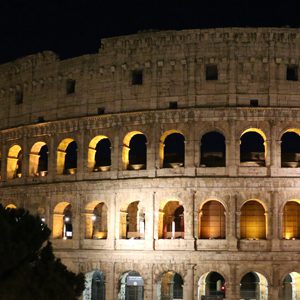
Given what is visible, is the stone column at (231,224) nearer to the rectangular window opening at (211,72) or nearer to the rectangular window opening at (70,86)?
the rectangular window opening at (211,72)

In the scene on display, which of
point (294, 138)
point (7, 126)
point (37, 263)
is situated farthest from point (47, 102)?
point (294, 138)

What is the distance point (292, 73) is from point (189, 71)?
530 cm

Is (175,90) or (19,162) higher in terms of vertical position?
(175,90)

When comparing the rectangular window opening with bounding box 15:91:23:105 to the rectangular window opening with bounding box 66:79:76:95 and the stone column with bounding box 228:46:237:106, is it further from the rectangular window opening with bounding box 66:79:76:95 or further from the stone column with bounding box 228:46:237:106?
the stone column with bounding box 228:46:237:106

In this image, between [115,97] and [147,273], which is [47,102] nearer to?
[115,97]

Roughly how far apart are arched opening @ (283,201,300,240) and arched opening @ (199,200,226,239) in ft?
10.4

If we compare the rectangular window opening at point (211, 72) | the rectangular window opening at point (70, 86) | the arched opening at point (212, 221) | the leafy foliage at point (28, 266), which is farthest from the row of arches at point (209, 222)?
the leafy foliage at point (28, 266)

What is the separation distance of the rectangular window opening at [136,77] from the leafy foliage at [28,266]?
50.9 feet

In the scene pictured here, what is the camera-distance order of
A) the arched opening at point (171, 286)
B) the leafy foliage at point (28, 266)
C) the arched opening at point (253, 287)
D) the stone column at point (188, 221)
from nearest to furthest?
the leafy foliage at point (28, 266) → the stone column at point (188, 221) → the arched opening at point (253, 287) → the arched opening at point (171, 286)

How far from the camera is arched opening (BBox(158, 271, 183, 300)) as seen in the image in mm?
40344

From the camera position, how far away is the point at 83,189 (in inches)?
1521

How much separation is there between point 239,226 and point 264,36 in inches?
381

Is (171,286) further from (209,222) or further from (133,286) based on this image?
(209,222)

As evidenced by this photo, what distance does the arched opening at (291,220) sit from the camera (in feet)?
121
